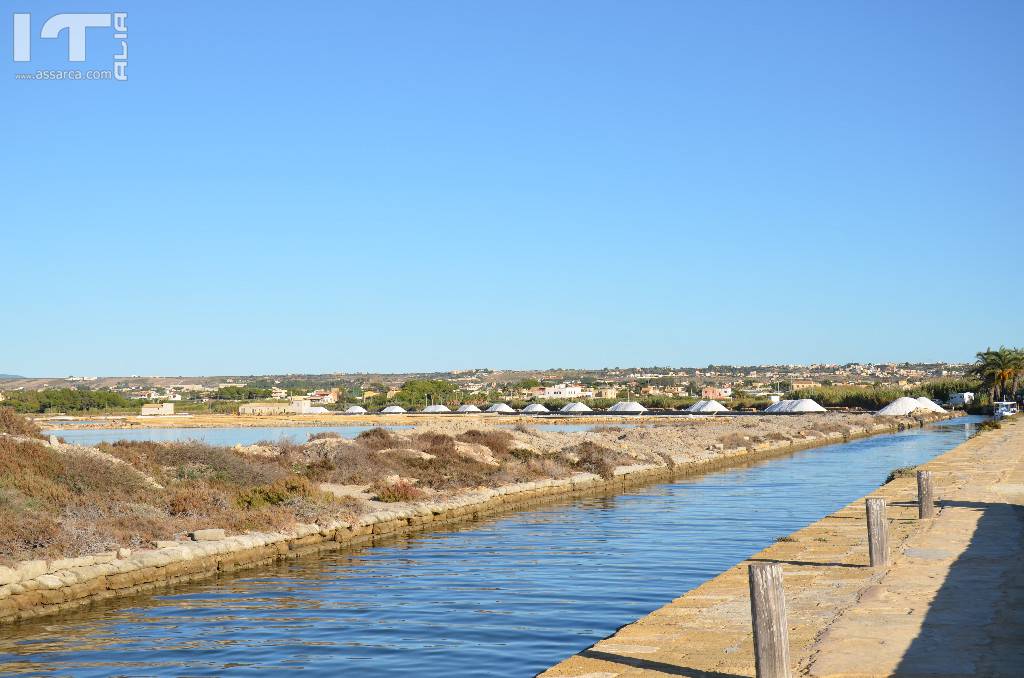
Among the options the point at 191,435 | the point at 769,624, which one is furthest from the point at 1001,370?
the point at 769,624

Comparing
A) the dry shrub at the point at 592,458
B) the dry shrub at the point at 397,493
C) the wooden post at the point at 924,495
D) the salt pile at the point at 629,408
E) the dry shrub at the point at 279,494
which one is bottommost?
the salt pile at the point at 629,408

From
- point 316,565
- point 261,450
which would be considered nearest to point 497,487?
point 261,450

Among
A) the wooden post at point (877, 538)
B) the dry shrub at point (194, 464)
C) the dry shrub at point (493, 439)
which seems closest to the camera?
the wooden post at point (877, 538)

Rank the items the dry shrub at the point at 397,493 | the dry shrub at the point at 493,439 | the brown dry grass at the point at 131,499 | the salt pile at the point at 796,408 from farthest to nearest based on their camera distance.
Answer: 1. the salt pile at the point at 796,408
2. the dry shrub at the point at 493,439
3. the dry shrub at the point at 397,493
4. the brown dry grass at the point at 131,499

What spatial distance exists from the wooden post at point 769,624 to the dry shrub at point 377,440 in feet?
85.8

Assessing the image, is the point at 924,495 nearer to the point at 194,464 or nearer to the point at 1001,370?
the point at 194,464

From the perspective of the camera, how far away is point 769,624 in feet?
25.5

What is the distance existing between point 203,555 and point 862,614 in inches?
441

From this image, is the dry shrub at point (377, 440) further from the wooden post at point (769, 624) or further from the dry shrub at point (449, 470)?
the wooden post at point (769, 624)

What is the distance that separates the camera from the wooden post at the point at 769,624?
770 centimetres

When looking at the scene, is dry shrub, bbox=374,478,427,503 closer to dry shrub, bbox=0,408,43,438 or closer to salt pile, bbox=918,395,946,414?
dry shrub, bbox=0,408,43,438

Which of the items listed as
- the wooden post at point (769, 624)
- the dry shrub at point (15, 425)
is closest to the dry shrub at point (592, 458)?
the dry shrub at point (15, 425)

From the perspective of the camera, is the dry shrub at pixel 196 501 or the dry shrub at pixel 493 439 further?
the dry shrub at pixel 493 439

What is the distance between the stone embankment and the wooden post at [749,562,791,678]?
33.8 ft
